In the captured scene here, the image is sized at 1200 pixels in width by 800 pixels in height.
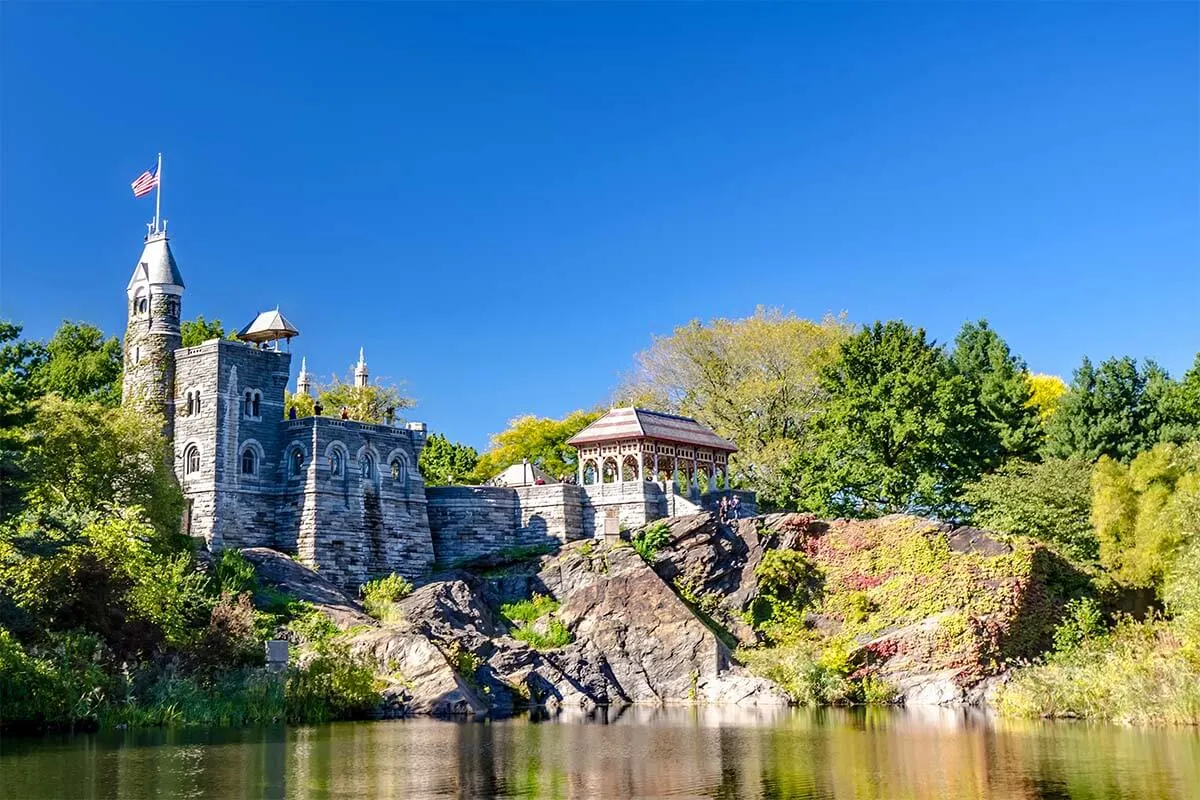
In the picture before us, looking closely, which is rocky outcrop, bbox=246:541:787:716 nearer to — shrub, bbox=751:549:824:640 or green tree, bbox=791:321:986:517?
shrub, bbox=751:549:824:640

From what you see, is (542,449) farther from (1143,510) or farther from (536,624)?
(1143,510)

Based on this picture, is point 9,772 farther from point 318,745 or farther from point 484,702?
point 484,702

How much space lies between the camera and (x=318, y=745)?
1222 inches

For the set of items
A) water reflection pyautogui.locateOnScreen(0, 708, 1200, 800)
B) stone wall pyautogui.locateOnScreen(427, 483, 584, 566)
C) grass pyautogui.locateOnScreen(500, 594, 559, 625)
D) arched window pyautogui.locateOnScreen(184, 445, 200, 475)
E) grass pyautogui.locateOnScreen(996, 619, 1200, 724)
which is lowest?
water reflection pyautogui.locateOnScreen(0, 708, 1200, 800)

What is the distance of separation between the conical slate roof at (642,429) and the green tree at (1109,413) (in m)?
14.0

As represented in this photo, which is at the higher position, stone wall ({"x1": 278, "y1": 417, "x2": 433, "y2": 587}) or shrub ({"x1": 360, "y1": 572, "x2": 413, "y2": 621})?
stone wall ({"x1": 278, "y1": 417, "x2": 433, "y2": 587})

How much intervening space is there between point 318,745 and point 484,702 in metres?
11.9

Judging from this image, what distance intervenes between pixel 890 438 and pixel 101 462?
96.2 feet

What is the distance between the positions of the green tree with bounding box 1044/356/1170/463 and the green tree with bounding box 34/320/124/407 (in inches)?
1523

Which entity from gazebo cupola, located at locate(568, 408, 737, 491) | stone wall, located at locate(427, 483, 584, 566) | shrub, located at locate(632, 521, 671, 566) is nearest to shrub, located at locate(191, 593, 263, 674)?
stone wall, located at locate(427, 483, 584, 566)

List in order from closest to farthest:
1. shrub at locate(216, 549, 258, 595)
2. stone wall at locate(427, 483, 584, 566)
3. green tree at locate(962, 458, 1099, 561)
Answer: shrub at locate(216, 549, 258, 595), green tree at locate(962, 458, 1099, 561), stone wall at locate(427, 483, 584, 566)

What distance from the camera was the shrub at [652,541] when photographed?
51.1 meters

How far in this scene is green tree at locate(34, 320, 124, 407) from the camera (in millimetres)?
60344

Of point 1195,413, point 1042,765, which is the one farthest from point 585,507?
point 1042,765
